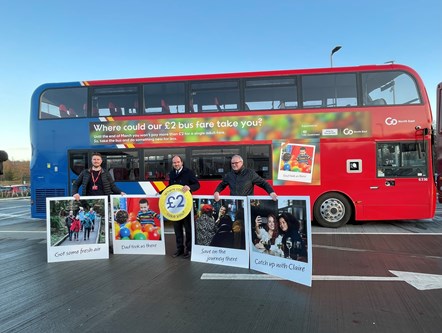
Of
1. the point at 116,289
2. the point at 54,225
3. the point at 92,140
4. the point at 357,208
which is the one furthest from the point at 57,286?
the point at 357,208

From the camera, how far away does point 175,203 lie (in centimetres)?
551

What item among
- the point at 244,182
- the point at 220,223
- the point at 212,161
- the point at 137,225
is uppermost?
the point at 212,161

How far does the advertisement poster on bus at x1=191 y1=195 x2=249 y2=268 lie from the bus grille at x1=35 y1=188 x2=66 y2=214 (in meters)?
5.14

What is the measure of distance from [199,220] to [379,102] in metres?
5.62

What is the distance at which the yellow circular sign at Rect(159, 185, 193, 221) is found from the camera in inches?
214

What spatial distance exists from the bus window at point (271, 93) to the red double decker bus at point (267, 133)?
26 mm

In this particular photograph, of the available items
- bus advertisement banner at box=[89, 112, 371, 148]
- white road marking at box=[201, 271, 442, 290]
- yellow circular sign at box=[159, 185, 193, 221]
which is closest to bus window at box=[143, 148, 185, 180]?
bus advertisement banner at box=[89, 112, 371, 148]

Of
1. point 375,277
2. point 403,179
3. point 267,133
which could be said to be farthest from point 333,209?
point 375,277

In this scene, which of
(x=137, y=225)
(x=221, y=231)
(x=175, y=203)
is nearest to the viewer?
(x=221, y=231)

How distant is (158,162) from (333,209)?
187 inches

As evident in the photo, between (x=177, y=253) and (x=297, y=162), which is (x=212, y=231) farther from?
(x=297, y=162)

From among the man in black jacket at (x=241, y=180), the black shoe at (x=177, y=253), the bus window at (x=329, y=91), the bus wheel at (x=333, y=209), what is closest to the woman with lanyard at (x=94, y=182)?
the black shoe at (x=177, y=253)

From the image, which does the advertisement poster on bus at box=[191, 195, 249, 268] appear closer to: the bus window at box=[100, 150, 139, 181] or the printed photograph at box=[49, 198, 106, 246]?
the printed photograph at box=[49, 198, 106, 246]

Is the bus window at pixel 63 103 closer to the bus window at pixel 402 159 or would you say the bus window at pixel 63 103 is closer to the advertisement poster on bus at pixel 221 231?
the advertisement poster on bus at pixel 221 231
